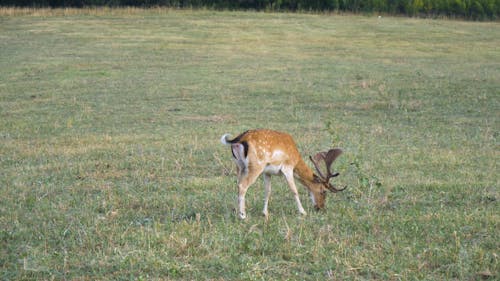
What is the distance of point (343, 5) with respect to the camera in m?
50.4

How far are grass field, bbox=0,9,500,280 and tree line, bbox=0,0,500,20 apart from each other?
17.8 metres

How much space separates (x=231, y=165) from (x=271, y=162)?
3.08m

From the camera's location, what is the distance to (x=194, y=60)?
29703 millimetres

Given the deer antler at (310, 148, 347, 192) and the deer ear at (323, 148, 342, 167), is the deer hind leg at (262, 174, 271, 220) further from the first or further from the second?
the deer ear at (323, 148, 342, 167)

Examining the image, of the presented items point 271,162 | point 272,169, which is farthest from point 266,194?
point 271,162

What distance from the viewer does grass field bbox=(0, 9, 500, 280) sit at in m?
6.50

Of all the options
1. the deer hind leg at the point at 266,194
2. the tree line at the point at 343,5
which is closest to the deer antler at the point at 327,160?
the deer hind leg at the point at 266,194

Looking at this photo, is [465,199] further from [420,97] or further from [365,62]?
[365,62]

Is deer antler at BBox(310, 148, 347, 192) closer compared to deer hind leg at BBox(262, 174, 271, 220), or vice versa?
deer hind leg at BBox(262, 174, 271, 220)

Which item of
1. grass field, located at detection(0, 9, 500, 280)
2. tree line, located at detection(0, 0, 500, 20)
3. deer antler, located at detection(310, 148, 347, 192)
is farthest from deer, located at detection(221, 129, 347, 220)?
tree line, located at detection(0, 0, 500, 20)

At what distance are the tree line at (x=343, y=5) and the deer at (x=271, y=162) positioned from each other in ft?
139

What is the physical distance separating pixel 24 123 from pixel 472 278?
470 inches

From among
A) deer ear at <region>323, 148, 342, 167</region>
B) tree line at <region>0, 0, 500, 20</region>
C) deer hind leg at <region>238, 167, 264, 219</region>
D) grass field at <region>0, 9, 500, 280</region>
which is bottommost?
grass field at <region>0, 9, 500, 280</region>

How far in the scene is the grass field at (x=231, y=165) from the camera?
650 cm
